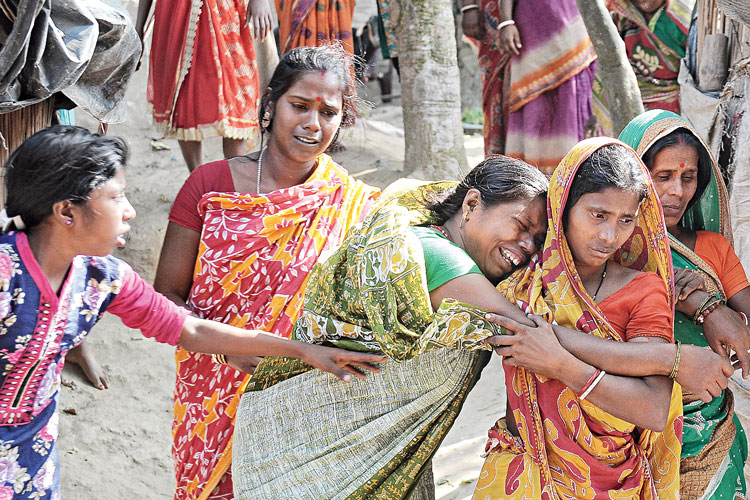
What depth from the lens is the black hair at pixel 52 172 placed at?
220 cm

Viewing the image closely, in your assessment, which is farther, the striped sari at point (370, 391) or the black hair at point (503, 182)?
the black hair at point (503, 182)

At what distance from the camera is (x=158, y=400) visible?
4766 mm

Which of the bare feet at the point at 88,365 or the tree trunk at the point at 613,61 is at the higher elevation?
the tree trunk at the point at 613,61

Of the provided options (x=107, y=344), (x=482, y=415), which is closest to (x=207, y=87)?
(x=107, y=344)

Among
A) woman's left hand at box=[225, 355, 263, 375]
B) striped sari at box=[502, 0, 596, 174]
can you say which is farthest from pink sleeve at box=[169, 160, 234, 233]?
striped sari at box=[502, 0, 596, 174]

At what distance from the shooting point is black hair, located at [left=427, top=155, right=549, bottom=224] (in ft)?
7.77

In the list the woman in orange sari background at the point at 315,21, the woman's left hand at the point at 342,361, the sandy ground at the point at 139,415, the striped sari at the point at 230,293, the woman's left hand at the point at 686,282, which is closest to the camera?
the woman's left hand at the point at 342,361

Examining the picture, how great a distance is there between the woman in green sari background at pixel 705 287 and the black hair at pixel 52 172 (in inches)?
65.4

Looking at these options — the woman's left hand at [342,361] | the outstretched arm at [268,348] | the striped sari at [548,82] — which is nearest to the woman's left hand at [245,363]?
the outstretched arm at [268,348]

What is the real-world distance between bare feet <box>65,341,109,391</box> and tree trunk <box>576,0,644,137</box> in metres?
3.19

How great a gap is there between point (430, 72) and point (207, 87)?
5.70 feet

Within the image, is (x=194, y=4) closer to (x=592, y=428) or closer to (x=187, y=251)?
(x=187, y=251)

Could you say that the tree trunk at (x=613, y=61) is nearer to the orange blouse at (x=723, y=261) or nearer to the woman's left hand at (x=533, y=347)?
the orange blouse at (x=723, y=261)

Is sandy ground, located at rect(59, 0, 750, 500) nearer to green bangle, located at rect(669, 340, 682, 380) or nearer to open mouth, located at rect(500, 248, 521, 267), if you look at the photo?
green bangle, located at rect(669, 340, 682, 380)
